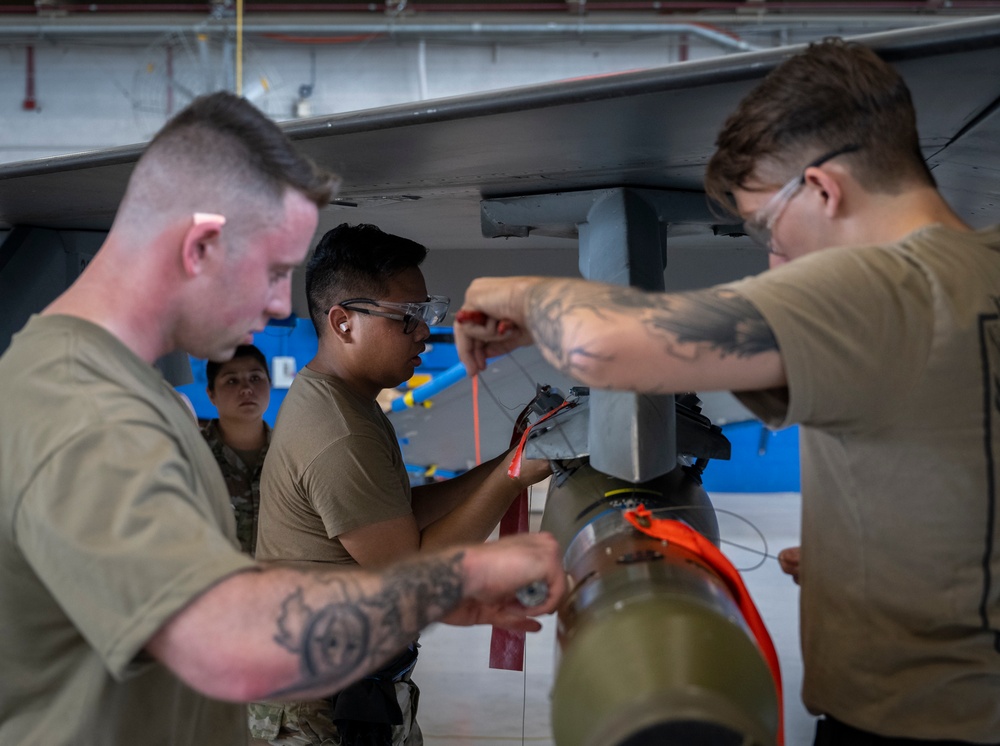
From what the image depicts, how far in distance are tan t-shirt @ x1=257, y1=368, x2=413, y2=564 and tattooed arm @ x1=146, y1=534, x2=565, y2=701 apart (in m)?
1.04

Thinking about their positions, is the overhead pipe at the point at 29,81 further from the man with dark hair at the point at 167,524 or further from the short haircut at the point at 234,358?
the man with dark hair at the point at 167,524

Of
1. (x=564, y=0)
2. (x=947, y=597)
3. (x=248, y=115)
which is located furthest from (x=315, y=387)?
(x=564, y=0)

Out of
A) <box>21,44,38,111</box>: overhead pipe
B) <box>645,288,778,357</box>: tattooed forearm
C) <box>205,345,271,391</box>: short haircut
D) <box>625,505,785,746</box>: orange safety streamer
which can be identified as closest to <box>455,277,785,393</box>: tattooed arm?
<box>645,288,778,357</box>: tattooed forearm

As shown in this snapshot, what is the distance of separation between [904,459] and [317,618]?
2.87 ft

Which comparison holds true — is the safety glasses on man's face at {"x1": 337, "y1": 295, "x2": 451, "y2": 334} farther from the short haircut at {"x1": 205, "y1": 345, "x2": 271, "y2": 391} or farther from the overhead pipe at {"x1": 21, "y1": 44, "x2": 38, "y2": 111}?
the overhead pipe at {"x1": 21, "y1": 44, "x2": 38, "y2": 111}

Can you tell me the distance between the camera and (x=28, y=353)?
1.29 metres

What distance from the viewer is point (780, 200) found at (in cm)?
147

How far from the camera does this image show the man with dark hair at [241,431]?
13.8ft

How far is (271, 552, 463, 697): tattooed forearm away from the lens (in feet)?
3.79

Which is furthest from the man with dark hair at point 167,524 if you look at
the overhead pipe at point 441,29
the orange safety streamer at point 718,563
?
the overhead pipe at point 441,29

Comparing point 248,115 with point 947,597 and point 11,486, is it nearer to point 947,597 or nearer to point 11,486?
point 11,486

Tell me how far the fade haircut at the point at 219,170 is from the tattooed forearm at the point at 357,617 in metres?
0.59

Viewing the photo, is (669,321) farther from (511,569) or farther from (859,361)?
(511,569)

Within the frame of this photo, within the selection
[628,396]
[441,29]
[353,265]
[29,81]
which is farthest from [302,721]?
[29,81]
